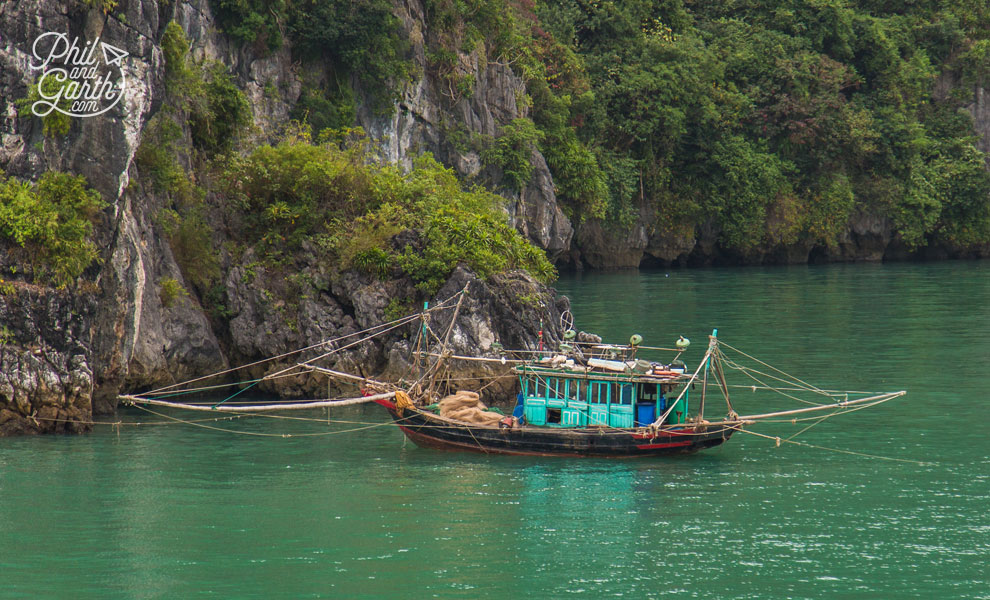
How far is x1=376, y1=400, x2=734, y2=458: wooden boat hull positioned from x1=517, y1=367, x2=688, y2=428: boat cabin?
0.47 meters

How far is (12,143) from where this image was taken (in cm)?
2705

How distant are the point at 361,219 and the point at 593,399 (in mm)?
10756

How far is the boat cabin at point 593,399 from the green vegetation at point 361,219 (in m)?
7.24

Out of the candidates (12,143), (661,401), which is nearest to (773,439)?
(661,401)

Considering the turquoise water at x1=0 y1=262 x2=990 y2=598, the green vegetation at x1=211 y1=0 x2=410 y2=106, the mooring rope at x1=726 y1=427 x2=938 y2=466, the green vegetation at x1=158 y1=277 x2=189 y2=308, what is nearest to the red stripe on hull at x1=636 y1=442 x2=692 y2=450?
the turquoise water at x1=0 y1=262 x2=990 y2=598

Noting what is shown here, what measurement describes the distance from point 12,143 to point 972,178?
65045 mm

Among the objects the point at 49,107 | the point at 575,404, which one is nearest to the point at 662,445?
the point at 575,404

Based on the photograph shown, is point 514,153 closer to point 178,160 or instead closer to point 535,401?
point 178,160

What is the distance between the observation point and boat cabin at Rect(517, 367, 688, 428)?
82.5 feet

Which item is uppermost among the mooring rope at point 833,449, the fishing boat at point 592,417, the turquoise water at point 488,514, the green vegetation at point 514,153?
the green vegetation at point 514,153

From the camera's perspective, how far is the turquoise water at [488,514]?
17.4 m

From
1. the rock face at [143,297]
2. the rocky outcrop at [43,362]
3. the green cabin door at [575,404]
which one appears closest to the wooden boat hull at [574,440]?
the green cabin door at [575,404]

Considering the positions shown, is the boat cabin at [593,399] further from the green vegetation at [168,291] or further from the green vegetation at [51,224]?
A: the green vegetation at [168,291]

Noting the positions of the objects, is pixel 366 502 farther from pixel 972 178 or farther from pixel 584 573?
pixel 972 178
